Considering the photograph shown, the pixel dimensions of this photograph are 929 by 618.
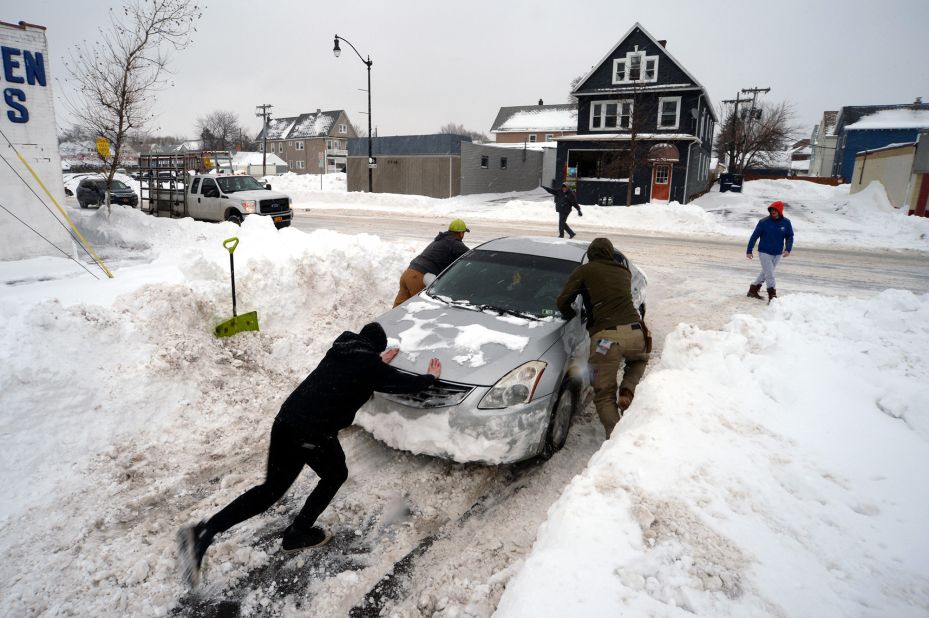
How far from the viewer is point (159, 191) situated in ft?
59.4

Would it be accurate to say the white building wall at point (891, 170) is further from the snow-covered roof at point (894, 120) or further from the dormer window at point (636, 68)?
the snow-covered roof at point (894, 120)

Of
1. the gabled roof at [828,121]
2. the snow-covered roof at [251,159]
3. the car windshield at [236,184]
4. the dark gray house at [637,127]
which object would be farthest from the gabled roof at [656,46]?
the gabled roof at [828,121]

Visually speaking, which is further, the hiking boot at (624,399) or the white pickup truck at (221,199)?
the white pickup truck at (221,199)

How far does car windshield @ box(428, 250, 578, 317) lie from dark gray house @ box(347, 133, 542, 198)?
29.8 metres

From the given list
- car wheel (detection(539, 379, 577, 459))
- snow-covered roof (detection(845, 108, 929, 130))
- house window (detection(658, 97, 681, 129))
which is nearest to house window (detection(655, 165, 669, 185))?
house window (detection(658, 97, 681, 129))

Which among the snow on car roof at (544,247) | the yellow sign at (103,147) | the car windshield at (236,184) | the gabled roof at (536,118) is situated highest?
the gabled roof at (536,118)

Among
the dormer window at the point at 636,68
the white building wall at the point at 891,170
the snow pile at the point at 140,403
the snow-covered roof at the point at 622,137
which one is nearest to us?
the snow pile at the point at 140,403

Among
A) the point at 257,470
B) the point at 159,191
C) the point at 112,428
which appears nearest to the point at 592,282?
the point at 257,470

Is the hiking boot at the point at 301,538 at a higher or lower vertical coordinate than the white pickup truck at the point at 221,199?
lower

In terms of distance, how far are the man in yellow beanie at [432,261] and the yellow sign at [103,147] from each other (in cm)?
1162

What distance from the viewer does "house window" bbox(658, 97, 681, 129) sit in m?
29.5

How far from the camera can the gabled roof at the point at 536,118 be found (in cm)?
5978

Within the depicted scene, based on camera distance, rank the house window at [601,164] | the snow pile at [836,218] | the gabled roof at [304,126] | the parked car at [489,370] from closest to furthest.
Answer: the parked car at [489,370] → the snow pile at [836,218] → the house window at [601,164] → the gabled roof at [304,126]

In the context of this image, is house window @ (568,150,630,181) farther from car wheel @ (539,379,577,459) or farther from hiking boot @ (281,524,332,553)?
hiking boot @ (281,524,332,553)
